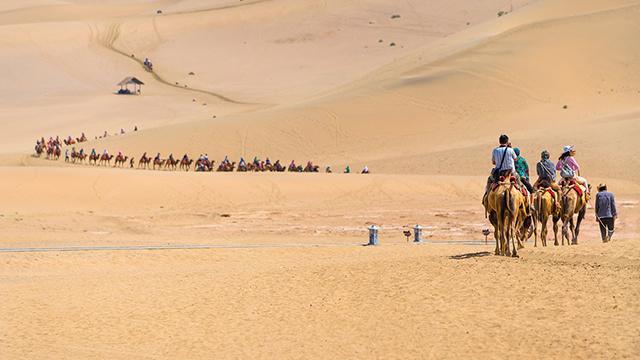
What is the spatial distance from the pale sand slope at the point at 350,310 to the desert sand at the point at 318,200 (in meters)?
0.06

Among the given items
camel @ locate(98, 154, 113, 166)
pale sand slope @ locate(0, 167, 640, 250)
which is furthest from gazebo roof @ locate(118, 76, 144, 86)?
pale sand slope @ locate(0, 167, 640, 250)

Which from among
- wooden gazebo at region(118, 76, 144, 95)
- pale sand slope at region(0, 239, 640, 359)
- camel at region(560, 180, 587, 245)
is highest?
wooden gazebo at region(118, 76, 144, 95)

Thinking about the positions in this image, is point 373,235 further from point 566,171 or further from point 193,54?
point 193,54

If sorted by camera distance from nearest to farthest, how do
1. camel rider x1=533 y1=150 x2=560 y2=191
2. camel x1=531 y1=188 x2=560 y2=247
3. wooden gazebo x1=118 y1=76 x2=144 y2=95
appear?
camel x1=531 y1=188 x2=560 y2=247, camel rider x1=533 y1=150 x2=560 y2=191, wooden gazebo x1=118 y1=76 x2=144 y2=95

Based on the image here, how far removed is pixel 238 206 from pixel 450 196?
746 centimetres

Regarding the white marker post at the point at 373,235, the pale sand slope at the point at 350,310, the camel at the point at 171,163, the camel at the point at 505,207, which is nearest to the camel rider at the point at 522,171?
the camel at the point at 505,207

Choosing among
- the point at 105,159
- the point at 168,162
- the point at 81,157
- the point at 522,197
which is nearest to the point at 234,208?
the point at 168,162

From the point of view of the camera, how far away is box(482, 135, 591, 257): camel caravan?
726 inches

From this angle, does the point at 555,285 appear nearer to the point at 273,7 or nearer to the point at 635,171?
the point at 635,171

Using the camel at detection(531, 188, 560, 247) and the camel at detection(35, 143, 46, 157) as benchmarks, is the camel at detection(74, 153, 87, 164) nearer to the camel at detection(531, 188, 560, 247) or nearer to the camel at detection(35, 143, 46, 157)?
the camel at detection(35, 143, 46, 157)

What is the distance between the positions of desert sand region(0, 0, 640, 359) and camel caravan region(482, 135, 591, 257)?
26.7 inches

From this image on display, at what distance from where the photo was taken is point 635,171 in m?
43.0

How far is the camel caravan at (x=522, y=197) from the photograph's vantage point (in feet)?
60.5

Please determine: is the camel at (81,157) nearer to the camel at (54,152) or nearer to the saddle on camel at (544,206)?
the camel at (54,152)
